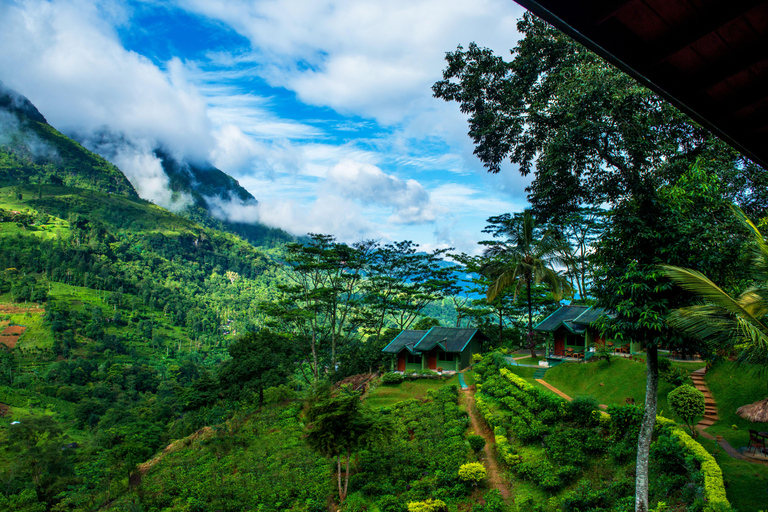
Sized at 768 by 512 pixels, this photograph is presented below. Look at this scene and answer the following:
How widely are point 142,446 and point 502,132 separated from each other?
920 inches

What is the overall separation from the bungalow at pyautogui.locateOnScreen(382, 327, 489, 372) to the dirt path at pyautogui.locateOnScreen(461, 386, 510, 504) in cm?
662

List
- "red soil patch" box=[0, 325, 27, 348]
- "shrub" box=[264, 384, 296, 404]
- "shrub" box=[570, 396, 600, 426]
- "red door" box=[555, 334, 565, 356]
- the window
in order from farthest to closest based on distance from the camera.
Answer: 1. "red soil patch" box=[0, 325, 27, 348]
2. "shrub" box=[264, 384, 296, 404]
3. "red door" box=[555, 334, 565, 356]
4. the window
5. "shrub" box=[570, 396, 600, 426]

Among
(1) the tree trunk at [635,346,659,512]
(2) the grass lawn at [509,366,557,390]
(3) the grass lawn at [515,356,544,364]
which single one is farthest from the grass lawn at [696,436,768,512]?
(3) the grass lawn at [515,356,544,364]

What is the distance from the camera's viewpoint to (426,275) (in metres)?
32.2

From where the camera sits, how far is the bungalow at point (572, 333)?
20203 millimetres

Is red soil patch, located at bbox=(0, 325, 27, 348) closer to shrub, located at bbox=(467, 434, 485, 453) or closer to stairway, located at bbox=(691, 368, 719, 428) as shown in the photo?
shrub, located at bbox=(467, 434, 485, 453)

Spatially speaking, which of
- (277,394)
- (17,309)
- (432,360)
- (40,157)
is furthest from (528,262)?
(40,157)

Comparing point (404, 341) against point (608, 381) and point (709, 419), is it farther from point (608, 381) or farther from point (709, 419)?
point (709, 419)

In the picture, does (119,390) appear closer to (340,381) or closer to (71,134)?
(340,381)

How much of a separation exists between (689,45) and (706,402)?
1413 cm

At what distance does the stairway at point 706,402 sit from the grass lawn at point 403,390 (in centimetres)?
1051

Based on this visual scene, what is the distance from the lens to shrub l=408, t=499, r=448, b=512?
9.88 metres

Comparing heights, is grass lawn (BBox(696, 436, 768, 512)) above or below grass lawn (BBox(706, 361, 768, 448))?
below

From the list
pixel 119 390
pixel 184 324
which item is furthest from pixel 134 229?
pixel 119 390
